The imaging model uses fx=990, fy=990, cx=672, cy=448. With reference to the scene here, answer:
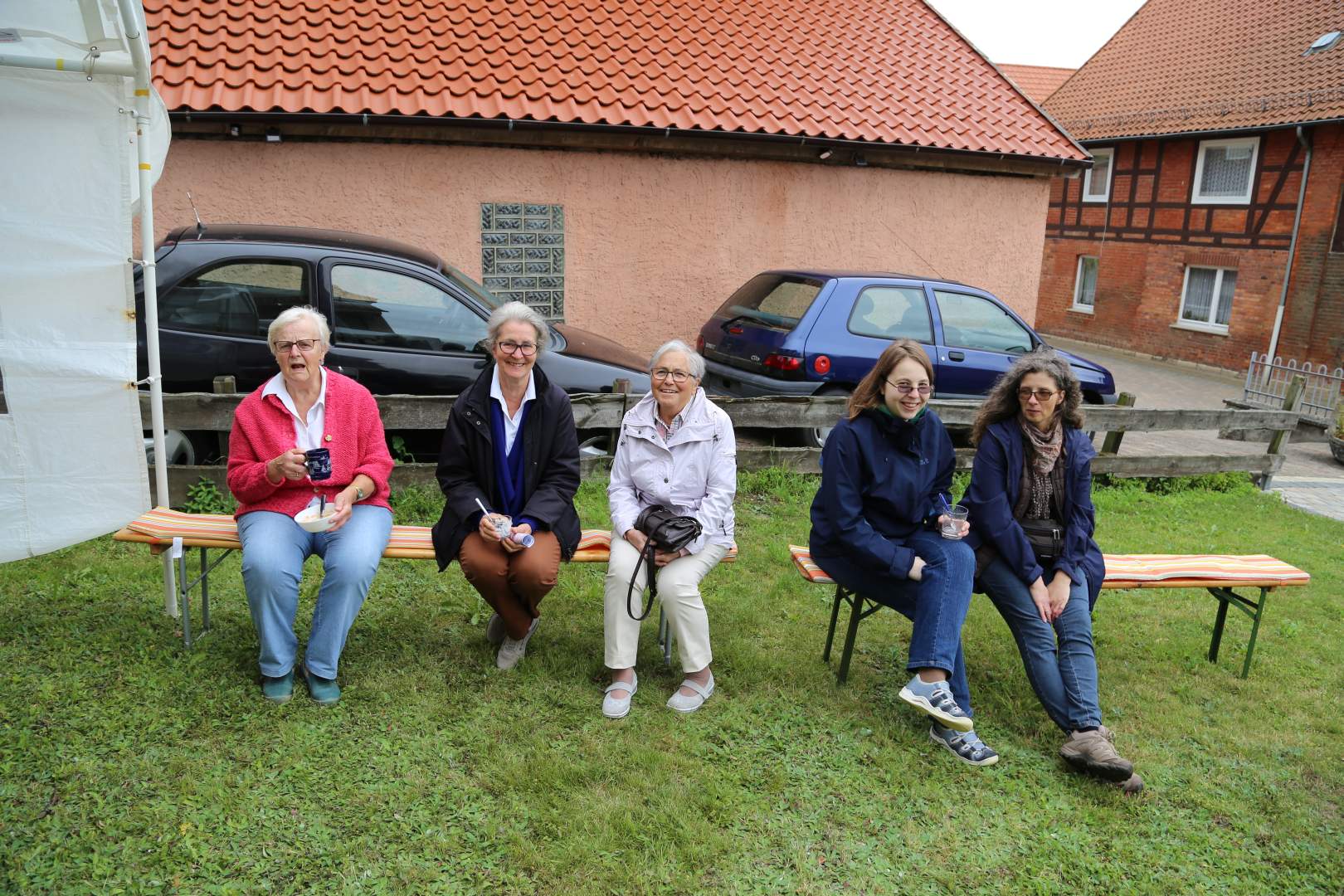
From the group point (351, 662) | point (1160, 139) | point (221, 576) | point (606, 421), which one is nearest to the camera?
point (351, 662)

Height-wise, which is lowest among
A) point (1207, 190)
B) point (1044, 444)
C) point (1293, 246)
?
point (1044, 444)

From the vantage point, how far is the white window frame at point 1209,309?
747 inches

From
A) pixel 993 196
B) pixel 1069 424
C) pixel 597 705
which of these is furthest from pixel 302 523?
pixel 993 196

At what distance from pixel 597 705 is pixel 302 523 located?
135 cm

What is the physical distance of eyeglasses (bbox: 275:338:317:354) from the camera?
3916 mm

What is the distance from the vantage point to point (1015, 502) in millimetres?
4250

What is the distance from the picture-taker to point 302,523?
379 centimetres

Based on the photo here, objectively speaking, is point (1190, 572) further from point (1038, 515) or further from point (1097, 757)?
point (1097, 757)

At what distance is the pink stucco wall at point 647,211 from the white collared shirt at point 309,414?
18.1 ft

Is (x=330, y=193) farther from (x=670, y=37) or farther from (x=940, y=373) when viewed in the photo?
(x=940, y=373)

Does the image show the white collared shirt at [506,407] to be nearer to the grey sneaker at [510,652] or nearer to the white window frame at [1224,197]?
the grey sneaker at [510,652]

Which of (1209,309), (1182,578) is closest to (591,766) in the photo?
(1182,578)

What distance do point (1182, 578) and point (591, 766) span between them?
2899 millimetres

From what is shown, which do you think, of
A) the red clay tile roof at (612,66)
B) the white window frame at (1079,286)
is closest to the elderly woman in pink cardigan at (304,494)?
the red clay tile roof at (612,66)
